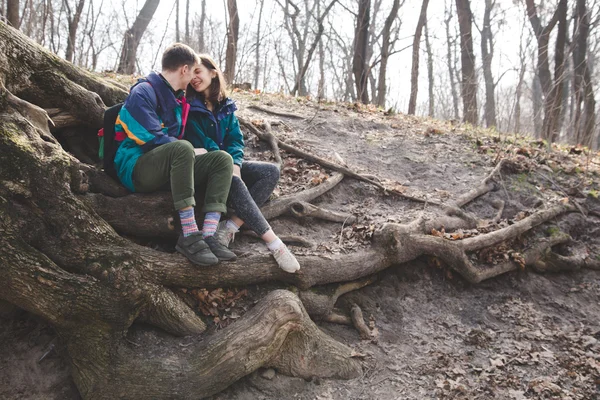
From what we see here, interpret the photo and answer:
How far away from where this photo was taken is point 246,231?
4012 millimetres

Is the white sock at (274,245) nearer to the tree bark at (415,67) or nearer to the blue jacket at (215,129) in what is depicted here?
the blue jacket at (215,129)

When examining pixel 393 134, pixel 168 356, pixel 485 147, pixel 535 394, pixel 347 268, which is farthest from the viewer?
pixel 393 134

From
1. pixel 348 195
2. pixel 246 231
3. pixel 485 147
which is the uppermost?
pixel 485 147

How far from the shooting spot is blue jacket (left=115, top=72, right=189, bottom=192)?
323cm

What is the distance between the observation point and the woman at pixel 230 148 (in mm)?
3562

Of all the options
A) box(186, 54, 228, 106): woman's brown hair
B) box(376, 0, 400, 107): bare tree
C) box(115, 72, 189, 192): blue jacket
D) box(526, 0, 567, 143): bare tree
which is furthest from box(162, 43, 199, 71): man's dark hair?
box(376, 0, 400, 107): bare tree

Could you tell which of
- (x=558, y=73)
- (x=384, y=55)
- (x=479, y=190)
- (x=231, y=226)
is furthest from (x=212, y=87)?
(x=384, y=55)

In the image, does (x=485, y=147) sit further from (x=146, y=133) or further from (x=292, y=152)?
(x=146, y=133)

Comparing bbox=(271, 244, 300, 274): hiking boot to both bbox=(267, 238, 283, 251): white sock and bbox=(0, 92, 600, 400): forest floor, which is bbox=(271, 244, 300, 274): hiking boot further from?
bbox=(0, 92, 600, 400): forest floor

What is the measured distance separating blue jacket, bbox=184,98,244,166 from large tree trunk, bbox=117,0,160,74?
835 cm

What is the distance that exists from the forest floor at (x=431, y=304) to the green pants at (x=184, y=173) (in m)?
0.59

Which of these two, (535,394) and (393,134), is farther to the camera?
(393,134)

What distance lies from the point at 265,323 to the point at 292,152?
322 centimetres

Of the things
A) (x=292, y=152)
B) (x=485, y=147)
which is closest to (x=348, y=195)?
(x=292, y=152)
